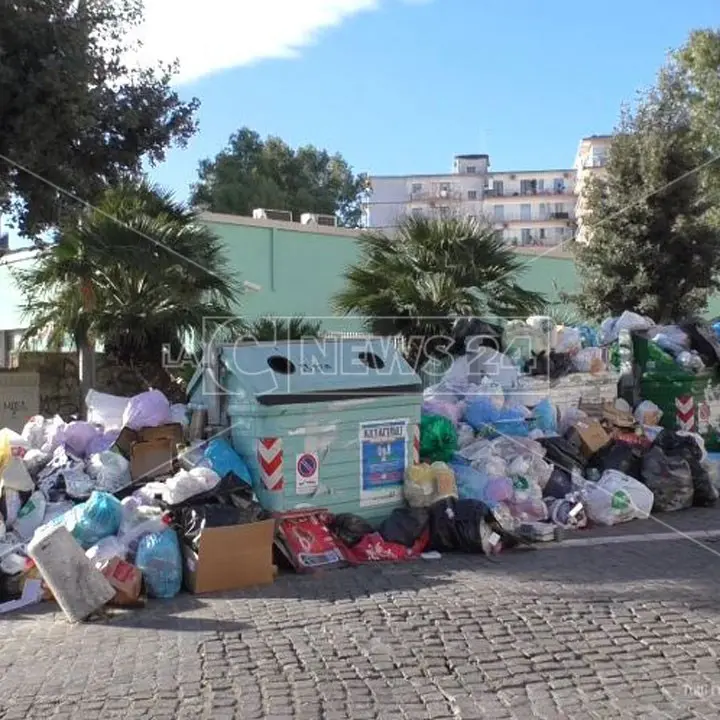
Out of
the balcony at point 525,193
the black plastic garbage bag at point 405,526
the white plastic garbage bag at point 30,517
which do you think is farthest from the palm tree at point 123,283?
the balcony at point 525,193

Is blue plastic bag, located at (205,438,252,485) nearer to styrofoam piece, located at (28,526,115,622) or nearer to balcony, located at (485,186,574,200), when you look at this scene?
styrofoam piece, located at (28,526,115,622)

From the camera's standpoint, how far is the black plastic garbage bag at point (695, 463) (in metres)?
8.88

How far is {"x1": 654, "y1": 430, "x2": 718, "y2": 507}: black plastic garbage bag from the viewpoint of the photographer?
8.88 meters

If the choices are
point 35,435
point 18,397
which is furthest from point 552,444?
point 18,397

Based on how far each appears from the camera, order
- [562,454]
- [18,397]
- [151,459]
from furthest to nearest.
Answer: [18,397], [562,454], [151,459]

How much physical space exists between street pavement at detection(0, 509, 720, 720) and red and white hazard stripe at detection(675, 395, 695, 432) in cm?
415

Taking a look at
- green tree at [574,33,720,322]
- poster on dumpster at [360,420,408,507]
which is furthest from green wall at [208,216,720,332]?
poster on dumpster at [360,420,408,507]

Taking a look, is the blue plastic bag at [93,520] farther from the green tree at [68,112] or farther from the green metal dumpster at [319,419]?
the green tree at [68,112]

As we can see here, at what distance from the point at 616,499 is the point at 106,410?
4461mm

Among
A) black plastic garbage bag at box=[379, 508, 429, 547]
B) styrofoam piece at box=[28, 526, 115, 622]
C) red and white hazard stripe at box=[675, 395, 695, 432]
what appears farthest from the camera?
red and white hazard stripe at box=[675, 395, 695, 432]

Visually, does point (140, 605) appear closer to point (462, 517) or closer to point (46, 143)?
point (462, 517)

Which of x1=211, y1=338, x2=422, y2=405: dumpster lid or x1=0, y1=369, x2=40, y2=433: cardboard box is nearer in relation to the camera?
x1=211, y1=338, x2=422, y2=405: dumpster lid

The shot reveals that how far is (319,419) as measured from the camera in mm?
6945

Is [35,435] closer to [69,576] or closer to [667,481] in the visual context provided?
[69,576]
